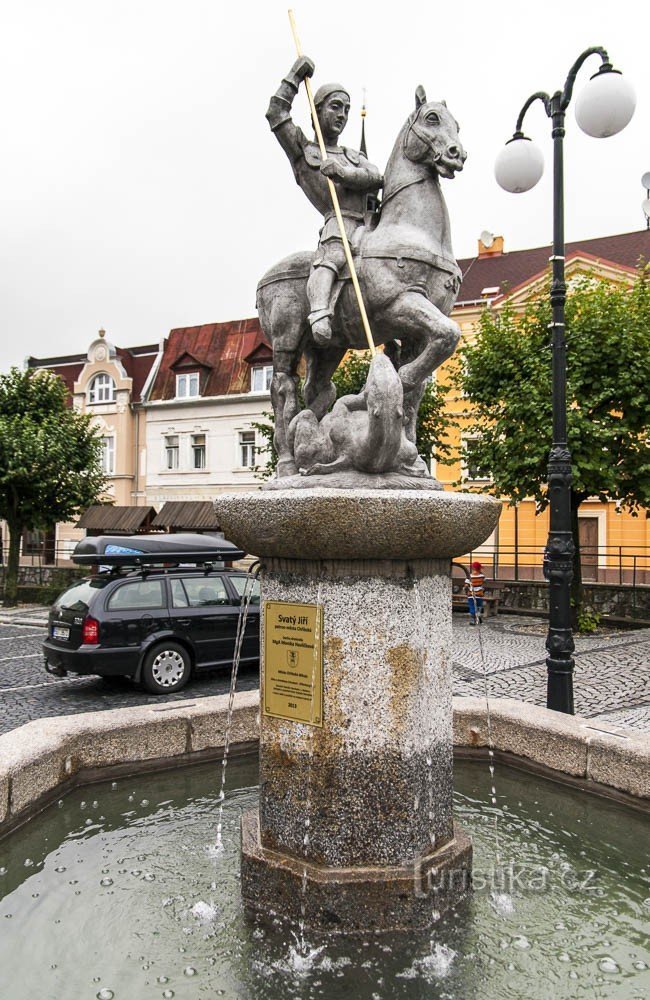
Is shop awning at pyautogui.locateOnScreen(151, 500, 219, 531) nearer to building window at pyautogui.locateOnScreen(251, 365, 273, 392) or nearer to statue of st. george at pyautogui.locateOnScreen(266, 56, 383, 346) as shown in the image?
building window at pyautogui.locateOnScreen(251, 365, 273, 392)

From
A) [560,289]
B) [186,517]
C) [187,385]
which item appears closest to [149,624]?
[560,289]

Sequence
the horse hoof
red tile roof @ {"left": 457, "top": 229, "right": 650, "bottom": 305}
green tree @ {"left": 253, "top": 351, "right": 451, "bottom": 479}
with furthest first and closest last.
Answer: red tile roof @ {"left": 457, "top": 229, "right": 650, "bottom": 305}, green tree @ {"left": 253, "top": 351, "right": 451, "bottom": 479}, the horse hoof

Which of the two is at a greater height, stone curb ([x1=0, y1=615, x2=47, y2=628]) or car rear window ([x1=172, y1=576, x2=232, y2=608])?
car rear window ([x1=172, y1=576, x2=232, y2=608])

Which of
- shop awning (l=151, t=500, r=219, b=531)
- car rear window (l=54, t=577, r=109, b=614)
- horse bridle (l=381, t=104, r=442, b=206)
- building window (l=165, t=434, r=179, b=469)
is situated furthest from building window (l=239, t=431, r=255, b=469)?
horse bridle (l=381, t=104, r=442, b=206)

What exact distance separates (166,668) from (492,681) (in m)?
4.52

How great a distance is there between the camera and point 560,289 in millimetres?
7570

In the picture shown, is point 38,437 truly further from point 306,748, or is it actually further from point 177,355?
point 306,748

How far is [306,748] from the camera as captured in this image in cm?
358

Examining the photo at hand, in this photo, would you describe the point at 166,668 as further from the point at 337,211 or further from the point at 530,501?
the point at 530,501

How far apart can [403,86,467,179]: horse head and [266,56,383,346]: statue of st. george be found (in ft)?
1.04

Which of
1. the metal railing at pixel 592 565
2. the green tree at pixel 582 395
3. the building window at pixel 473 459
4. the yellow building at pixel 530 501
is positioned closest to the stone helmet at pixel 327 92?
the green tree at pixel 582 395

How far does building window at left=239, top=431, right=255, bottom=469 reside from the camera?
35.4 meters

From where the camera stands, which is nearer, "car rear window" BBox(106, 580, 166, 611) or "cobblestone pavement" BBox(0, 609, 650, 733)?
"cobblestone pavement" BBox(0, 609, 650, 733)

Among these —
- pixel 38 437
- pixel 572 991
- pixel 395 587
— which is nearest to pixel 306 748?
pixel 395 587
